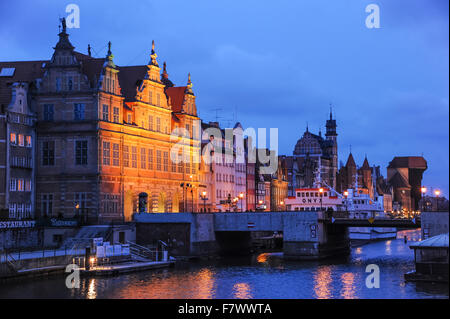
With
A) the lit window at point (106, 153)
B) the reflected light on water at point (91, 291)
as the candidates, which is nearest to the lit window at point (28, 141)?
the lit window at point (106, 153)

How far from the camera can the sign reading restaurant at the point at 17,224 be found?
250ft

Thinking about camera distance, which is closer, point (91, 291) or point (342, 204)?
point (91, 291)

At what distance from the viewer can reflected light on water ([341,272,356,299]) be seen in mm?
57438

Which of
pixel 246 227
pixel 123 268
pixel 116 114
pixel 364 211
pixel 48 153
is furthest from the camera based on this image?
pixel 364 211

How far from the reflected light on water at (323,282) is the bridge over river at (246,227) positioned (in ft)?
34.5

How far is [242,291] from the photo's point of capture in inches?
2344

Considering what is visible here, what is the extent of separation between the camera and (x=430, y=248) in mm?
60875

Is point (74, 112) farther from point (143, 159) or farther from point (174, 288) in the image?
point (174, 288)

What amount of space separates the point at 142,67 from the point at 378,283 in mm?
48356

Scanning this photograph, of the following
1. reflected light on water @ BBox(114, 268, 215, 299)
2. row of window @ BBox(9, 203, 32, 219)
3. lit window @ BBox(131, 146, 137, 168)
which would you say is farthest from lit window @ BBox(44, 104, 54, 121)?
reflected light on water @ BBox(114, 268, 215, 299)

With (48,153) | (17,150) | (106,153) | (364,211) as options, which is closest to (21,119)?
(17,150)

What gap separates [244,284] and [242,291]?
13.5ft

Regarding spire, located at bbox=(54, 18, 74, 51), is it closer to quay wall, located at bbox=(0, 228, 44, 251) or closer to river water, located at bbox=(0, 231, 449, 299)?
quay wall, located at bbox=(0, 228, 44, 251)
